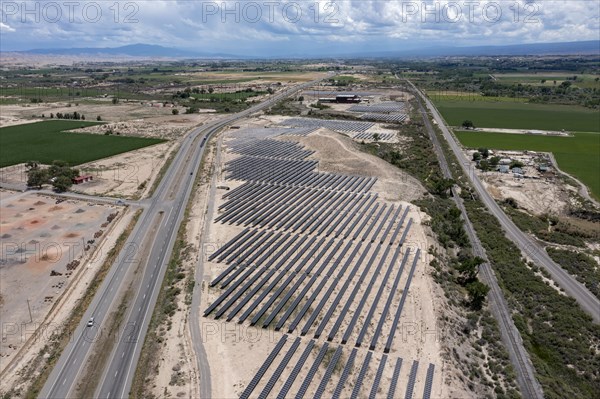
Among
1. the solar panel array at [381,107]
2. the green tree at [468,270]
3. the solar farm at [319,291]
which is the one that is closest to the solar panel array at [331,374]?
the solar farm at [319,291]

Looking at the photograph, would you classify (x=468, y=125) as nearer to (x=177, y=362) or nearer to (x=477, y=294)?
(x=477, y=294)

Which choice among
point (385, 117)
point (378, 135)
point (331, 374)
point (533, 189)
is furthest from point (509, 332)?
point (385, 117)

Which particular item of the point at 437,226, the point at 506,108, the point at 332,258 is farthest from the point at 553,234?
the point at 506,108

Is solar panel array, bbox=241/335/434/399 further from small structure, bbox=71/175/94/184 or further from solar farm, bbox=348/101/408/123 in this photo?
solar farm, bbox=348/101/408/123

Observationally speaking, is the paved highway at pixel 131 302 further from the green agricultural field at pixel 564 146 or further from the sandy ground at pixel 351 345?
the green agricultural field at pixel 564 146

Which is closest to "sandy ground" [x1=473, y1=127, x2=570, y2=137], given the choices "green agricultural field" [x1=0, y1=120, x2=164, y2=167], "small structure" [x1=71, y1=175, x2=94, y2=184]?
"green agricultural field" [x1=0, y1=120, x2=164, y2=167]
